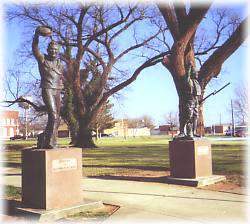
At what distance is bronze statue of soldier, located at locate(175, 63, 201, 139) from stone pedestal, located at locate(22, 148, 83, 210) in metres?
4.58

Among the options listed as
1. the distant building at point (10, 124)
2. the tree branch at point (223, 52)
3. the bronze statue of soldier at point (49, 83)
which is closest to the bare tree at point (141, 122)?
the distant building at point (10, 124)

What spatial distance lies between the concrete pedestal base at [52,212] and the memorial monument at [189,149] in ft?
12.5

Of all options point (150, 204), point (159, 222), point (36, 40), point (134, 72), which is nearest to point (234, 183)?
point (150, 204)

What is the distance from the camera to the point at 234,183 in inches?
396

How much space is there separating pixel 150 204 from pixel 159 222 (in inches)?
53.9

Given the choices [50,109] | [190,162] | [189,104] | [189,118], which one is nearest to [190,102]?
[189,104]

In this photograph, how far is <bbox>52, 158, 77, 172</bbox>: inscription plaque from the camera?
271 inches

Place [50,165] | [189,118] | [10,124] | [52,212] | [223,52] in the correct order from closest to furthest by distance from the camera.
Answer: [52,212] → [50,165] → [189,118] → [223,52] → [10,124]

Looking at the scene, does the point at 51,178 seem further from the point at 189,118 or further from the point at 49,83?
the point at 189,118

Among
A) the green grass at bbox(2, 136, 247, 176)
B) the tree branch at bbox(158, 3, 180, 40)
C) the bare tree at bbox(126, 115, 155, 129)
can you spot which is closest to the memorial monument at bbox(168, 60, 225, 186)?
the green grass at bbox(2, 136, 247, 176)

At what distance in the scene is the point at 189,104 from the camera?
11.1 m

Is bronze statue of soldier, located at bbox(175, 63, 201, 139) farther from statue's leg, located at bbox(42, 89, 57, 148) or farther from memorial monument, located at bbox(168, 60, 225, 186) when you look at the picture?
statue's leg, located at bbox(42, 89, 57, 148)

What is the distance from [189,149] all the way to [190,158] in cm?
26

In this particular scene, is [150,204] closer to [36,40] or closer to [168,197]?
[168,197]
